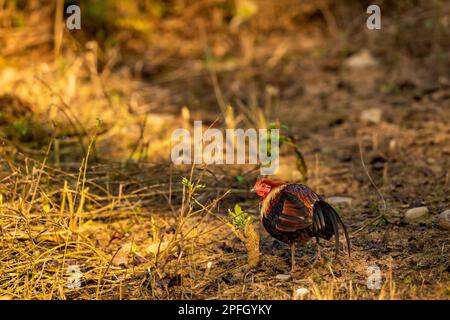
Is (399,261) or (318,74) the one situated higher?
(318,74)

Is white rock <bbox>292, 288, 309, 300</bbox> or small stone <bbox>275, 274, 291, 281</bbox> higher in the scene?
small stone <bbox>275, 274, 291, 281</bbox>

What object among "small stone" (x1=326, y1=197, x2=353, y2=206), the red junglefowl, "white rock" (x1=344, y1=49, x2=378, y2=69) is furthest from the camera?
"white rock" (x1=344, y1=49, x2=378, y2=69)

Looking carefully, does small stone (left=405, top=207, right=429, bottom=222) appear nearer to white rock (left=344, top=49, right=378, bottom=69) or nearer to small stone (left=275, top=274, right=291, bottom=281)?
small stone (left=275, top=274, right=291, bottom=281)

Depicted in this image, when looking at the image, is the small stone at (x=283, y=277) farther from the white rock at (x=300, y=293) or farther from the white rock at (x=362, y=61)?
the white rock at (x=362, y=61)

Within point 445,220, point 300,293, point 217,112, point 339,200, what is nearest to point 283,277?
point 300,293

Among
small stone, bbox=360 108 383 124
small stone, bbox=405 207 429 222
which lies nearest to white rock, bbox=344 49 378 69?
small stone, bbox=360 108 383 124
